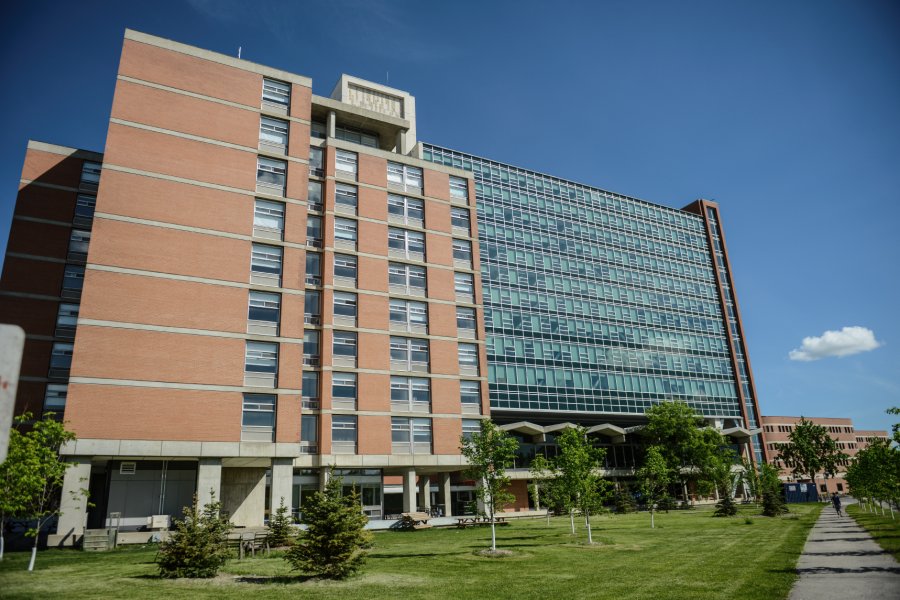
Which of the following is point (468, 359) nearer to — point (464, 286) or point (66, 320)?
point (464, 286)

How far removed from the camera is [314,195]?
159 ft

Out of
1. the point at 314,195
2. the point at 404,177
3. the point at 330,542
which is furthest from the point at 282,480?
the point at 404,177

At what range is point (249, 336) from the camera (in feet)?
124

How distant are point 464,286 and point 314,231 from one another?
14.8 m

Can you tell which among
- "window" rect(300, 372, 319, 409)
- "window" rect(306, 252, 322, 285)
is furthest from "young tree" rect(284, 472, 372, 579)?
"window" rect(306, 252, 322, 285)

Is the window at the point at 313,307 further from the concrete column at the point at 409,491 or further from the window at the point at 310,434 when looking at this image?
the concrete column at the point at 409,491

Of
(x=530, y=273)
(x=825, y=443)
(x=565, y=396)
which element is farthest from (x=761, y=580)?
(x=825, y=443)

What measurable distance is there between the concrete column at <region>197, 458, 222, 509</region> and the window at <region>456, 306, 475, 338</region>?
24.0 meters

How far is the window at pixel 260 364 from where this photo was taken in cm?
3725

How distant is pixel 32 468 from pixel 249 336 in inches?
709

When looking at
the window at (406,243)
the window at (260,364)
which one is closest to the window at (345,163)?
the window at (406,243)

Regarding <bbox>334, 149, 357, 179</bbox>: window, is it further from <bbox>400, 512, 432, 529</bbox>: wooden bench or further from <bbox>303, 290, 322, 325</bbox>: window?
<bbox>400, 512, 432, 529</bbox>: wooden bench

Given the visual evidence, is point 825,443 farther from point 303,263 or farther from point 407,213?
point 303,263

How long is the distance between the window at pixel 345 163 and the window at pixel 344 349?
14558 mm
